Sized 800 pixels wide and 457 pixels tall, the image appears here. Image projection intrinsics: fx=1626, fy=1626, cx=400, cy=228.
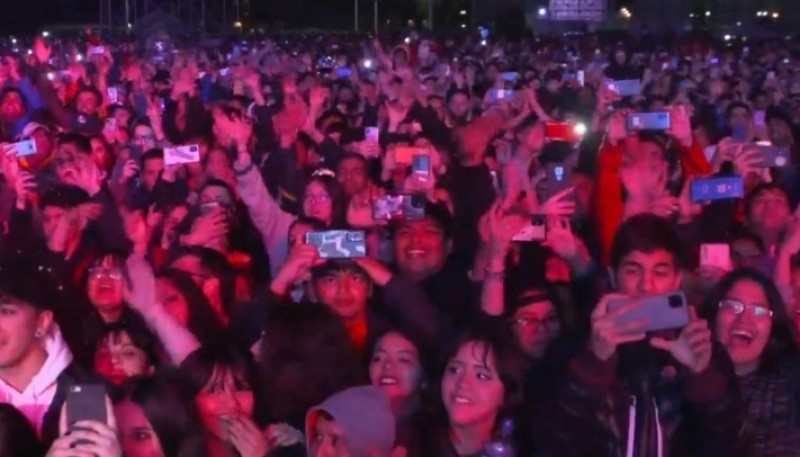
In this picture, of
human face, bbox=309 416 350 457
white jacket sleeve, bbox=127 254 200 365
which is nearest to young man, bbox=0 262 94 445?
white jacket sleeve, bbox=127 254 200 365

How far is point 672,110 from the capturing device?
823 centimetres

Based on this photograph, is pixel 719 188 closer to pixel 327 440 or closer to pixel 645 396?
pixel 645 396

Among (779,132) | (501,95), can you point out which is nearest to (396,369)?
(779,132)

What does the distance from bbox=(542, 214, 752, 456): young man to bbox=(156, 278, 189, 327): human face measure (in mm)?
1826

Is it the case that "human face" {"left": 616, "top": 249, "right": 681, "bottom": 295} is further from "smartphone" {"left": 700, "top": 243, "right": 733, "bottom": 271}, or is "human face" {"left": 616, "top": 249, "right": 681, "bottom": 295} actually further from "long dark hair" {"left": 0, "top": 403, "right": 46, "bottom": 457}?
"long dark hair" {"left": 0, "top": 403, "right": 46, "bottom": 457}

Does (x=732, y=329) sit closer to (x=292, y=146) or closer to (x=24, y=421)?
(x=24, y=421)

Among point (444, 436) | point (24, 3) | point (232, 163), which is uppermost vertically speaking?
point (24, 3)

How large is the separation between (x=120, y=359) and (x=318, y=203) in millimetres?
2345

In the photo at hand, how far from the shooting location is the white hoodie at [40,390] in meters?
4.41

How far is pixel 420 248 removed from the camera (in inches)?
257

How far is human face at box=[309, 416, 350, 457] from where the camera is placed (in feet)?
12.6

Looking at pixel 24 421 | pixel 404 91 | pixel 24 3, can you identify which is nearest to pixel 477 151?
pixel 404 91

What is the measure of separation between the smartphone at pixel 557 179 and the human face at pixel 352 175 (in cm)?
91

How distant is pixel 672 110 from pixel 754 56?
17.4m
